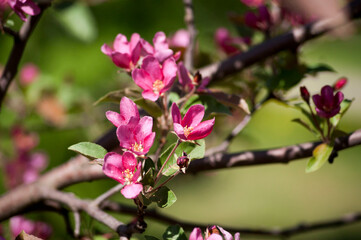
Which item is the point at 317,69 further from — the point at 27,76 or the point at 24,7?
the point at 27,76

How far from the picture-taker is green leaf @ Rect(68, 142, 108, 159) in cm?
60

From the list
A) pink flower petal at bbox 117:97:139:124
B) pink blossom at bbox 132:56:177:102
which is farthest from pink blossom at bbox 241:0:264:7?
pink flower petal at bbox 117:97:139:124

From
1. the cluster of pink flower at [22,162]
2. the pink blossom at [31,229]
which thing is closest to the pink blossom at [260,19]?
the pink blossom at [31,229]

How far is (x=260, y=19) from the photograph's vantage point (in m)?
1.08

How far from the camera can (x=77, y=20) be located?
1215 millimetres

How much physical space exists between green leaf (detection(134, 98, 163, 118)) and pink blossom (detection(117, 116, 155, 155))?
0.11 meters

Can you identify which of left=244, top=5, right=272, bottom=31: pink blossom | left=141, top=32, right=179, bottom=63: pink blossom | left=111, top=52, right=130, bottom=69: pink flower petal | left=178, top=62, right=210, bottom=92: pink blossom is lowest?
left=111, top=52, right=130, bottom=69: pink flower petal

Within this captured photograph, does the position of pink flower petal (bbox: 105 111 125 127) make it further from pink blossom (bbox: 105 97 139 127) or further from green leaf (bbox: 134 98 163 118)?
green leaf (bbox: 134 98 163 118)

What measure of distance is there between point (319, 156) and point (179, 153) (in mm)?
254

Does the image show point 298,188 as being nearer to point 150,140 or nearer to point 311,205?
point 311,205

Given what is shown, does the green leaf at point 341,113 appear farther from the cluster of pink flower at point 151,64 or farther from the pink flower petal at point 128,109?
the pink flower petal at point 128,109

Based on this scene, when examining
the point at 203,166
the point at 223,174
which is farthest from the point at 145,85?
the point at 223,174

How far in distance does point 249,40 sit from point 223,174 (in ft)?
9.62

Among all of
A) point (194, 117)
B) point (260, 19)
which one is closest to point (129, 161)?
point (194, 117)
